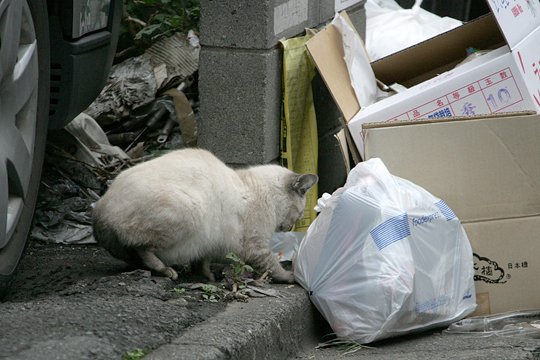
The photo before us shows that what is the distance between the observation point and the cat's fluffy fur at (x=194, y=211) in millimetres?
3930

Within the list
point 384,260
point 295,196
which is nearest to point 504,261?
point 384,260

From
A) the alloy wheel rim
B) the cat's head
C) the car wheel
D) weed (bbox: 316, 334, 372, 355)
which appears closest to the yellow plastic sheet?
the cat's head

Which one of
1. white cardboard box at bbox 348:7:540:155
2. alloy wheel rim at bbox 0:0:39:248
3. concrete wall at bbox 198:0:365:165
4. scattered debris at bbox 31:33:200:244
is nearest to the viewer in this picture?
alloy wheel rim at bbox 0:0:39:248

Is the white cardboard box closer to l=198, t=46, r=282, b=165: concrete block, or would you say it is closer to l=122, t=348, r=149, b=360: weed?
l=198, t=46, r=282, b=165: concrete block

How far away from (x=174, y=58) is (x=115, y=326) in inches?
124

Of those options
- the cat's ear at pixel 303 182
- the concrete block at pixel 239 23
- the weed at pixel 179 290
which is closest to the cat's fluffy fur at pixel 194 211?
the cat's ear at pixel 303 182

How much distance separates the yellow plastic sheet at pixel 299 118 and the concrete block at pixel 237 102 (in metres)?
0.11

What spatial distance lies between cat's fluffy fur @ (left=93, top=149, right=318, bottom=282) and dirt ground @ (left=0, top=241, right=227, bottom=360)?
0.13m

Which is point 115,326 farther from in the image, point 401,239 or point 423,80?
point 423,80

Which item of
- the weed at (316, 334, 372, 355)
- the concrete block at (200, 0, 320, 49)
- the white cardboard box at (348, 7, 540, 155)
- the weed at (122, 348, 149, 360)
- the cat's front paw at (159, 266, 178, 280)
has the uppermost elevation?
the concrete block at (200, 0, 320, 49)

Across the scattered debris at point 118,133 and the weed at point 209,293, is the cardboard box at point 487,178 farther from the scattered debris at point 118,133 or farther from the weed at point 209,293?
the scattered debris at point 118,133

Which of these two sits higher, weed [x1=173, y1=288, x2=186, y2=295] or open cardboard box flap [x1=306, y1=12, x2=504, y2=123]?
open cardboard box flap [x1=306, y1=12, x2=504, y2=123]

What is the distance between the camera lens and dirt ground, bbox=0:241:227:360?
9.80ft

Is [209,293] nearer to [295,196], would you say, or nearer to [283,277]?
[283,277]
